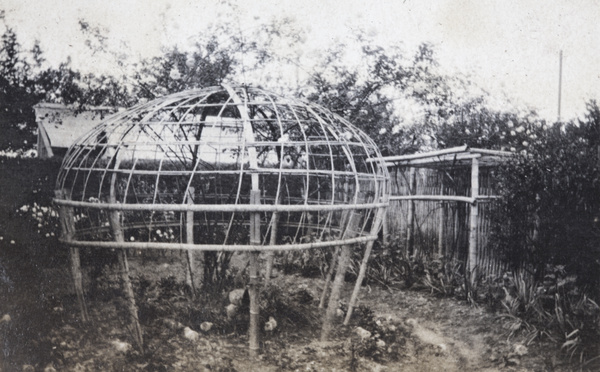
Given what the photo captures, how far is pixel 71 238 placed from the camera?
4816mm

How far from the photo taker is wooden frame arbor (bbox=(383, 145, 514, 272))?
6941mm

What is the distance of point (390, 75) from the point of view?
984 cm

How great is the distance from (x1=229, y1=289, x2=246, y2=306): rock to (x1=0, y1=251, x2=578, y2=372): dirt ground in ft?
0.40

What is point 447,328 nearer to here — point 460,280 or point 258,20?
point 460,280

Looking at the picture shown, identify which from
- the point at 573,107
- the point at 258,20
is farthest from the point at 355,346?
the point at 258,20

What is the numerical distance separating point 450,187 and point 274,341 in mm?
4662

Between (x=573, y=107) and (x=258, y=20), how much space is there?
17.7 ft

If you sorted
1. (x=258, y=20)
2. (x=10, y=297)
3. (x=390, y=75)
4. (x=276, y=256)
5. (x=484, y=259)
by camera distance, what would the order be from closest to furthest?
(x=10, y=297), (x=484, y=259), (x=258, y=20), (x=276, y=256), (x=390, y=75)

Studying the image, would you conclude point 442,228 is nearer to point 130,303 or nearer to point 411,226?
point 411,226

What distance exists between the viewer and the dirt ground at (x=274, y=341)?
4.48 metres

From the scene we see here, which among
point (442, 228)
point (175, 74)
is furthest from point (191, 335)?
point (442, 228)

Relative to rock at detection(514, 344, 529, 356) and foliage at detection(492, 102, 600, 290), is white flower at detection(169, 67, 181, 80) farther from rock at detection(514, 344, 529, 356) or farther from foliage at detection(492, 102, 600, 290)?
rock at detection(514, 344, 529, 356)

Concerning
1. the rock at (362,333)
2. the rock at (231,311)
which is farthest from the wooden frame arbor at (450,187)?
the rock at (231,311)

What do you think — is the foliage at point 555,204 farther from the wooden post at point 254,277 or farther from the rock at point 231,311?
the rock at point 231,311
